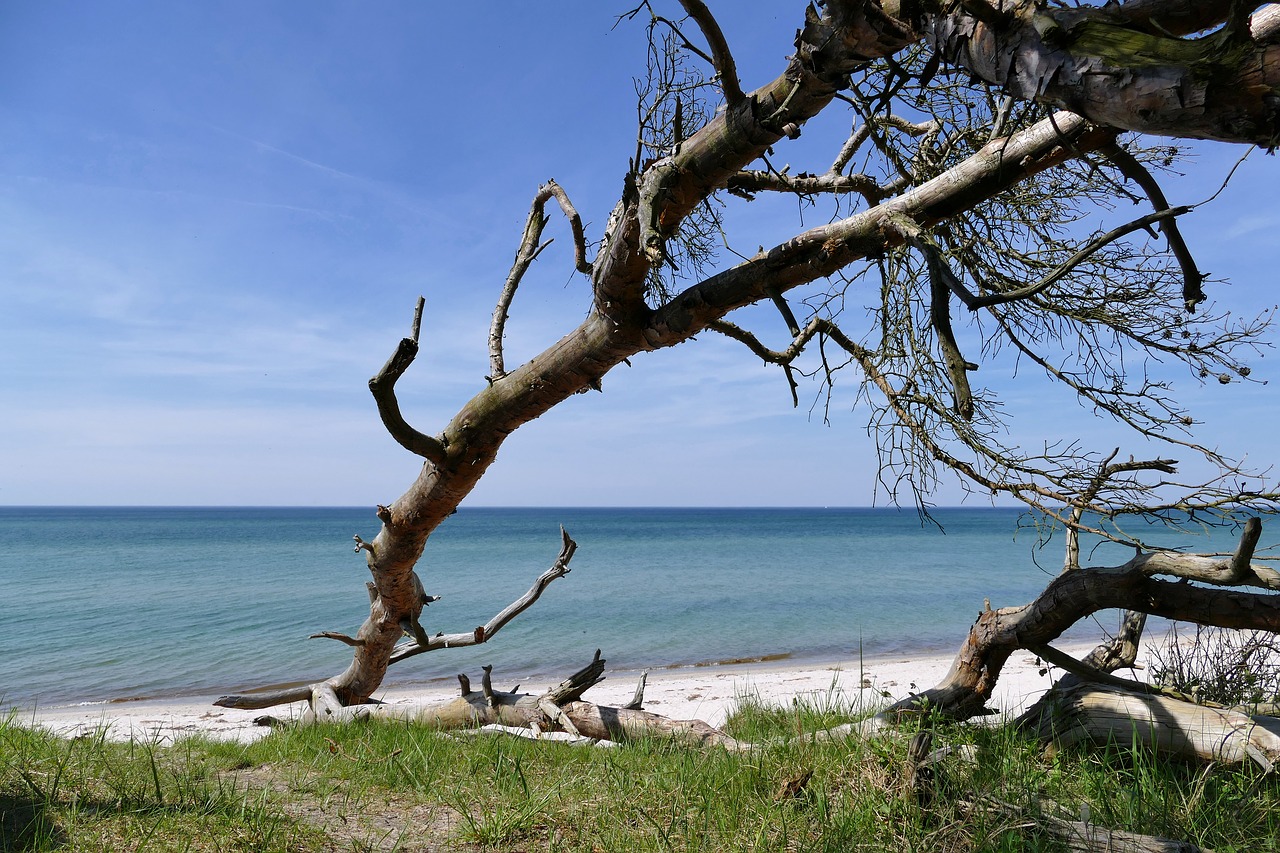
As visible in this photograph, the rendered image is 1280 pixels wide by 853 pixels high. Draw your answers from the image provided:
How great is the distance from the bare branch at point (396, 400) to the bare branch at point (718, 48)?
6.34 feet

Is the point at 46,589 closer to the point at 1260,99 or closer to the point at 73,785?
the point at 73,785

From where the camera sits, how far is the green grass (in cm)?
263

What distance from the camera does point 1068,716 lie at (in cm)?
382

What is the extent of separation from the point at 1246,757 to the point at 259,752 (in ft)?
18.0

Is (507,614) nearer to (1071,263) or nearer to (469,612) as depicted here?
(1071,263)

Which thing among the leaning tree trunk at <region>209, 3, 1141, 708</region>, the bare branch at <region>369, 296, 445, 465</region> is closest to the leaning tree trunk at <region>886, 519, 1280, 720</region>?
the leaning tree trunk at <region>209, 3, 1141, 708</region>

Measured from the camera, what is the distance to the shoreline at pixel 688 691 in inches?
391

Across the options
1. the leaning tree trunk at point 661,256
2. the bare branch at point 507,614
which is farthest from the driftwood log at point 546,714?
the leaning tree trunk at point 661,256

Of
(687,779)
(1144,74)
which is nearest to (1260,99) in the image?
(1144,74)

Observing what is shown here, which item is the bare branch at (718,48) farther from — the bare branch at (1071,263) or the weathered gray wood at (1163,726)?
the weathered gray wood at (1163,726)

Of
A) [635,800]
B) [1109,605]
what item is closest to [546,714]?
[635,800]

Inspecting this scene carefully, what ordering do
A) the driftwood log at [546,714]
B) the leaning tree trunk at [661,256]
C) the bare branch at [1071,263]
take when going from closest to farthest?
the bare branch at [1071,263], the leaning tree trunk at [661,256], the driftwood log at [546,714]

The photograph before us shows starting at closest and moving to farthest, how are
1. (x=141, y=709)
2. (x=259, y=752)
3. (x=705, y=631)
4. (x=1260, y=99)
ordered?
1. (x=1260, y=99)
2. (x=259, y=752)
3. (x=141, y=709)
4. (x=705, y=631)

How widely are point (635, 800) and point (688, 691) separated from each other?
9.47m
